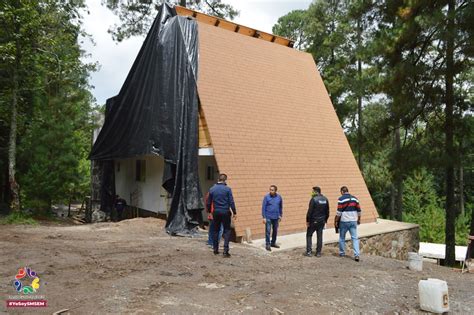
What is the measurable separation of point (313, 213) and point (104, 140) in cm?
1047

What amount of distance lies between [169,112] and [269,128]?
133 inches

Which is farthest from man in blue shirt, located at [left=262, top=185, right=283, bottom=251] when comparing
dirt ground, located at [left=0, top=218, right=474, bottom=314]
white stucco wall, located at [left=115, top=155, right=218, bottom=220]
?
white stucco wall, located at [left=115, top=155, right=218, bottom=220]

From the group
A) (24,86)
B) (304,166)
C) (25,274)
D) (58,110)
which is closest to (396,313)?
(25,274)

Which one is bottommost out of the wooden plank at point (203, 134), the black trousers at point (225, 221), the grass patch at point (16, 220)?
the grass patch at point (16, 220)

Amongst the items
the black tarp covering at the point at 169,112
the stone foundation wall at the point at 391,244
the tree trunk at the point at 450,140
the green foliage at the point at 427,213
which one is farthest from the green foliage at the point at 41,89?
the green foliage at the point at 427,213

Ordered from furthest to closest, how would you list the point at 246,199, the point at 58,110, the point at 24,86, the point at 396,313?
the point at 58,110, the point at 24,86, the point at 246,199, the point at 396,313

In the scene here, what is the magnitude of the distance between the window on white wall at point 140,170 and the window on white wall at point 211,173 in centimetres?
368

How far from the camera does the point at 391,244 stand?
41.4 feet

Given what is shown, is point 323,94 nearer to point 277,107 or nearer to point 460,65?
point 277,107

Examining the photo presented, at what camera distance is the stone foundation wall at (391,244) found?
1147 cm

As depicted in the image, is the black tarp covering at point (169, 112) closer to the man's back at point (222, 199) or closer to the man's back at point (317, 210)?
the man's back at point (222, 199)

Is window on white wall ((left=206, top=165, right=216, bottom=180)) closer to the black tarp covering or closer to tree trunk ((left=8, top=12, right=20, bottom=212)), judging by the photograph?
the black tarp covering

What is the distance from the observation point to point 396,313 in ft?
17.3

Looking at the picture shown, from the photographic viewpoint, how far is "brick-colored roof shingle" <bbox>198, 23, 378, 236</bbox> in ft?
36.8
